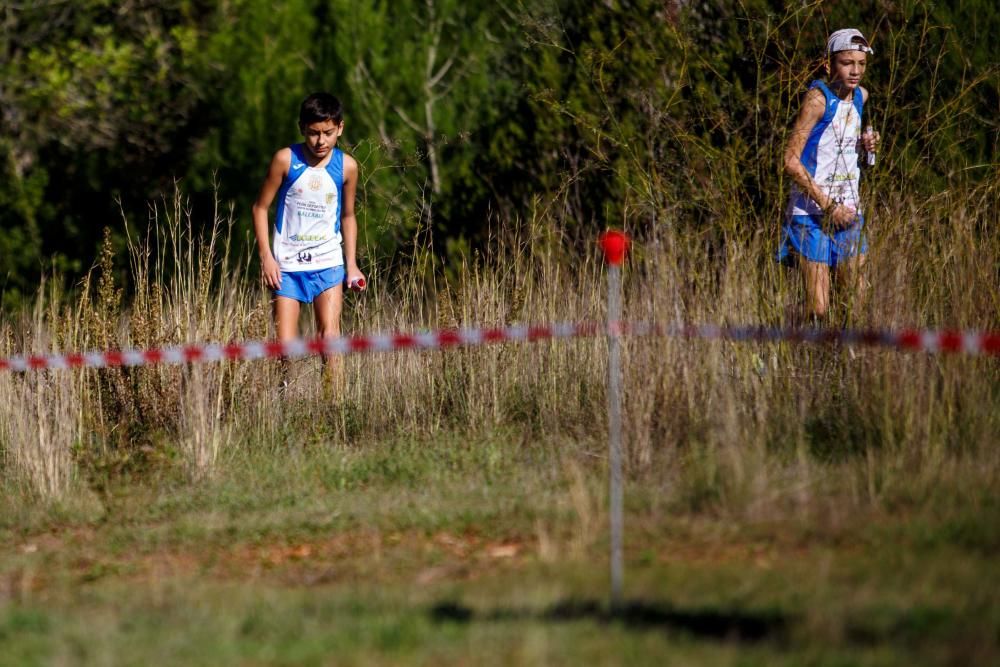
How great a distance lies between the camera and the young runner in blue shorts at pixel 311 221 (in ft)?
27.5

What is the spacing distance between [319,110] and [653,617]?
4.37 m

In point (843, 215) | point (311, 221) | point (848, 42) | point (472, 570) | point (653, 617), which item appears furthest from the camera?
point (311, 221)

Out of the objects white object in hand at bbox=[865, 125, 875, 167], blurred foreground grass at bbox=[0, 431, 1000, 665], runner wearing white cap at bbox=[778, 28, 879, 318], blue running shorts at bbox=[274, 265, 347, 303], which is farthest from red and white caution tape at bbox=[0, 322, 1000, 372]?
white object in hand at bbox=[865, 125, 875, 167]

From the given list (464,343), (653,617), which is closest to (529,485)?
(464,343)

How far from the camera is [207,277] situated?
848 cm

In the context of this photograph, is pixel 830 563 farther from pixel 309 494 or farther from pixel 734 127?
pixel 734 127

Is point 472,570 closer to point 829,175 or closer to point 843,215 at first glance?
point 843,215

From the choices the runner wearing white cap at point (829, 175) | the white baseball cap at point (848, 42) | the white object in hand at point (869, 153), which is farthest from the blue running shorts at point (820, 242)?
the white baseball cap at point (848, 42)

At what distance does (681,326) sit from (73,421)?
9.91ft

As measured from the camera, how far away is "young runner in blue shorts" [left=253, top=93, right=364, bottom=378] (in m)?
8.38

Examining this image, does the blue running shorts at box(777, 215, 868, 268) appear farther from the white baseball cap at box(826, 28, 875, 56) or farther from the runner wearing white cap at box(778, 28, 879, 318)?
the white baseball cap at box(826, 28, 875, 56)

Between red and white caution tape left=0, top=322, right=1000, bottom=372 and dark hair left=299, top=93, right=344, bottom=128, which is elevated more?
dark hair left=299, top=93, right=344, bottom=128

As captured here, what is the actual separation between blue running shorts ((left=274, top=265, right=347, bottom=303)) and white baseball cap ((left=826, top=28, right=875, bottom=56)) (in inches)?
113

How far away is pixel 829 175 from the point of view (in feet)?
26.4
